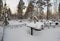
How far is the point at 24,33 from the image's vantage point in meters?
1.70

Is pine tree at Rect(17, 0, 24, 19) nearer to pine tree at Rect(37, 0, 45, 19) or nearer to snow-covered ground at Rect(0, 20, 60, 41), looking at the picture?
snow-covered ground at Rect(0, 20, 60, 41)

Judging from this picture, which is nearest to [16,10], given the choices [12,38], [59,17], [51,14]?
[12,38]

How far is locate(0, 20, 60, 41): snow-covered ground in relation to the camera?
5.44 ft

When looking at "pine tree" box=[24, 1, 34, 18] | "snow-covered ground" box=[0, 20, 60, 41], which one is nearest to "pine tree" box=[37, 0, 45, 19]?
"pine tree" box=[24, 1, 34, 18]

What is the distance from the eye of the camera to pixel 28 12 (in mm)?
1764

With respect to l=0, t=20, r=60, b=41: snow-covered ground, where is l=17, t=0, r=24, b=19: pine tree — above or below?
above

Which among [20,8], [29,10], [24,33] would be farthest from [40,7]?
[24,33]

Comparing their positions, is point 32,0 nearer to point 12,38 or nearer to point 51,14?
point 51,14

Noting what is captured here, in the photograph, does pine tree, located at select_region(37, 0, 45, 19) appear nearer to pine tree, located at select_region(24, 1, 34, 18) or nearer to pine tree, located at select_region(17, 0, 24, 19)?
pine tree, located at select_region(24, 1, 34, 18)

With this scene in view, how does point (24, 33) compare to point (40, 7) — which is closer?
point (24, 33)

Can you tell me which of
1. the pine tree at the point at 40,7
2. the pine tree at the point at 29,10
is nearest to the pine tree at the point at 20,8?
the pine tree at the point at 29,10

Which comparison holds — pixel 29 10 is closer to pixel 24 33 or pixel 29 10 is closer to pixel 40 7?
pixel 40 7

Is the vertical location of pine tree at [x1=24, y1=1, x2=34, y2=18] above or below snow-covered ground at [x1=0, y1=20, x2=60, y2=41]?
above

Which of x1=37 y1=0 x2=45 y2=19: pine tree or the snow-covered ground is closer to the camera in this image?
the snow-covered ground
